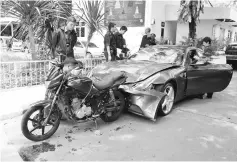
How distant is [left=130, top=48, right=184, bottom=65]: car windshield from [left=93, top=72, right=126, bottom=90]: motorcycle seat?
4.57ft

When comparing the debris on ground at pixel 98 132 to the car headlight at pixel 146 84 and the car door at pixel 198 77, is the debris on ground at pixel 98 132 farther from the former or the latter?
the car door at pixel 198 77

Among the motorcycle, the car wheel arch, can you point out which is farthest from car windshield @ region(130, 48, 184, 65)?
the motorcycle

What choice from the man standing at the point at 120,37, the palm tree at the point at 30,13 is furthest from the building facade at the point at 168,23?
the palm tree at the point at 30,13

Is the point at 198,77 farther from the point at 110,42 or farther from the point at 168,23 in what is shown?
the point at 168,23

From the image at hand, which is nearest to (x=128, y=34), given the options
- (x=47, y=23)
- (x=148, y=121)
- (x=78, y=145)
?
(x=47, y=23)

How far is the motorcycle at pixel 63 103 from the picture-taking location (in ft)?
11.0

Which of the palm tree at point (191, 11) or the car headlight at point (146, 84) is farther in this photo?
the palm tree at point (191, 11)

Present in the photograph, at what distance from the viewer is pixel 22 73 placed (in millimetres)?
6031

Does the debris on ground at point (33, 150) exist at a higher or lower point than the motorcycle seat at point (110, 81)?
lower

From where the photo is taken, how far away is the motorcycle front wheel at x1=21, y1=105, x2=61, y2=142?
130 inches

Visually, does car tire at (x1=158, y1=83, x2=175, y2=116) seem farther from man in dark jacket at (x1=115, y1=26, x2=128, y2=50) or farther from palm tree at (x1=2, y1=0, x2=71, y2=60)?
palm tree at (x1=2, y1=0, x2=71, y2=60)

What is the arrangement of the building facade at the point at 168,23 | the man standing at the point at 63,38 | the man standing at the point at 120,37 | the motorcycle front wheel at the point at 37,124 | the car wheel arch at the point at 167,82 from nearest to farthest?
the motorcycle front wheel at the point at 37,124 → the car wheel arch at the point at 167,82 → the man standing at the point at 63,38 → the man standing at the point at 120,37 → the building facade at the point at 168,23

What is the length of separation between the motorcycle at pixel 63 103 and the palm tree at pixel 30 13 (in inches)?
132

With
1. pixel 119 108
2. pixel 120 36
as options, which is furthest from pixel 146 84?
pixel 120 36
